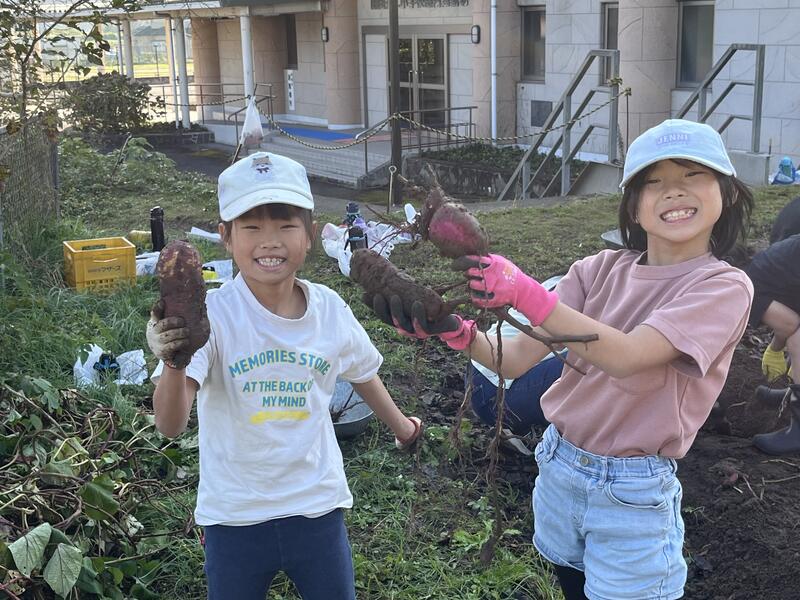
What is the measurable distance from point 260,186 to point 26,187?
5620 mm

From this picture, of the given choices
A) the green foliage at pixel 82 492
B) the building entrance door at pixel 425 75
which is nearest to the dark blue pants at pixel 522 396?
the green foliage at pixel 82 492

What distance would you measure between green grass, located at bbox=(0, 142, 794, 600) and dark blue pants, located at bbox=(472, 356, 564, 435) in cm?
18

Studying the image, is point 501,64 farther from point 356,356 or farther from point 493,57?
point 356,356

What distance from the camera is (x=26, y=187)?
23.6 ft

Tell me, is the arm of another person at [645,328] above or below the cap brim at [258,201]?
below

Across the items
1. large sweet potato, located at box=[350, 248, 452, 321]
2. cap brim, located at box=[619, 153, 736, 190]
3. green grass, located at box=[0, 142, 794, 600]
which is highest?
cap brim, located at box=[619, 153, 736, 190]

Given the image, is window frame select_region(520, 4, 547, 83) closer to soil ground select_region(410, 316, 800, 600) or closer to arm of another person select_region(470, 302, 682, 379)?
soil ground select_region(410, 316, 800, 600)

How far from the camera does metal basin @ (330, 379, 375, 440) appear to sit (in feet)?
13.3

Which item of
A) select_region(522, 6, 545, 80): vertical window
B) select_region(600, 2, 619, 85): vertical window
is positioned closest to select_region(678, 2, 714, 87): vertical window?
select_region(600, 2, 619, 85): vertical window

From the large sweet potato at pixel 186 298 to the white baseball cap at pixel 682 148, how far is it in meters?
1.00

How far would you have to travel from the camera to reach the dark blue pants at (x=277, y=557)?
7.34ft

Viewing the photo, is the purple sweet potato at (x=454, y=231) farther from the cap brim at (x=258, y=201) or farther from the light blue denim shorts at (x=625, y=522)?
the light blue denim shorts at (x=625, y=522)

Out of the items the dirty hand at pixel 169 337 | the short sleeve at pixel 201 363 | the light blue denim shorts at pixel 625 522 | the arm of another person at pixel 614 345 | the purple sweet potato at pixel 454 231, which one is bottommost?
the light blue denim shorts at pixel 625 522

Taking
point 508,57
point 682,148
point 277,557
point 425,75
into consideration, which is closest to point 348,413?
point 277,557
